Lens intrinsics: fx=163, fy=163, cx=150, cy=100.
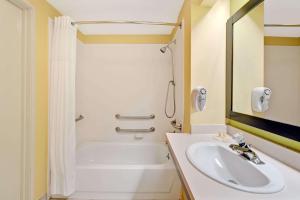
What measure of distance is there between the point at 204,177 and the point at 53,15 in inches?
90.5

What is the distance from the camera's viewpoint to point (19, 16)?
1.54 metres

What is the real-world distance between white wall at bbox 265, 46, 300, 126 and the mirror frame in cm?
4

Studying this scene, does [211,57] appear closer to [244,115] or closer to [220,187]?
[244,115]

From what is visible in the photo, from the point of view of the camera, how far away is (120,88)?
9.23ft

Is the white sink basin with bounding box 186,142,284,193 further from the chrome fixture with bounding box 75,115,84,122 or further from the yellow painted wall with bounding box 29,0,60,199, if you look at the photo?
the chrome fixture with bounding box 75,115,84,122

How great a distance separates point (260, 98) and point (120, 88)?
83.8 inches

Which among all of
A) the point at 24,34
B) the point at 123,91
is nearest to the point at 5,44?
the point at 24,34

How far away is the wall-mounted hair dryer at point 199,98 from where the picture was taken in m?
1.44

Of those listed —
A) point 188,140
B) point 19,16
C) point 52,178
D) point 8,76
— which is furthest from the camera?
point 52,178

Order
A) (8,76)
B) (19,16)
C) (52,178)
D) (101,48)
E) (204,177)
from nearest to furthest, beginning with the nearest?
(204,177) → (8,76) → (19,16) → (52,178) → (101,48)

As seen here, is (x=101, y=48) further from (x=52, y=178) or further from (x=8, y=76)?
(x=52, y=178)

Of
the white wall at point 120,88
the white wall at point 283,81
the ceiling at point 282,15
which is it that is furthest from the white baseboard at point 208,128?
the white wall at point 120,88

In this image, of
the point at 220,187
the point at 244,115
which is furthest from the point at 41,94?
the point at 244,115

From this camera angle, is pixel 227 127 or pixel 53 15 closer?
pixel 227 127
